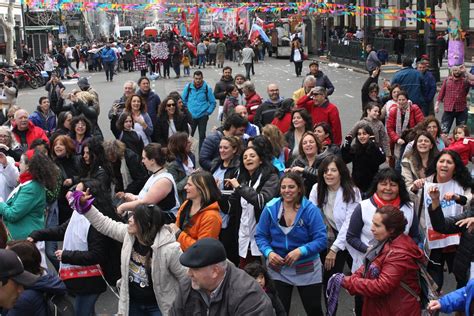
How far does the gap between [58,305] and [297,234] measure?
2.00 m

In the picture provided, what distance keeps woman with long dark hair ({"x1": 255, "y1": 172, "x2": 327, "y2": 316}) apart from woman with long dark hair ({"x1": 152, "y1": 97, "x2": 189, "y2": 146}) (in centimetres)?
552

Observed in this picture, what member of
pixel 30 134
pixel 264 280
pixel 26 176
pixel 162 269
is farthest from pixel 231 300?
pixel 30 134

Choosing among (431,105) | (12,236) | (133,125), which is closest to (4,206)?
(12,236)

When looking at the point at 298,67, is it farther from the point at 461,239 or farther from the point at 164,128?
the point at 461,239

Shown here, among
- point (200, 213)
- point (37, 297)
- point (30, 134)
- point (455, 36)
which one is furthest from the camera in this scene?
point (455, 36)

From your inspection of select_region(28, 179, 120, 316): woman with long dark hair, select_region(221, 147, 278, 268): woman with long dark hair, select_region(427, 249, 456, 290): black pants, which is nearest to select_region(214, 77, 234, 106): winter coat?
select_region(221, 147, 278, 268): woman with long dark hair

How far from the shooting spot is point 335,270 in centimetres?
606

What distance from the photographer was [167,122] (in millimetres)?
10906

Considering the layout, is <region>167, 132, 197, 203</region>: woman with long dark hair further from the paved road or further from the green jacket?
the paved road

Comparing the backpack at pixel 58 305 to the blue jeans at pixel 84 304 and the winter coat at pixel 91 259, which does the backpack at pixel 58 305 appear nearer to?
the winter coat at pixel 91 259

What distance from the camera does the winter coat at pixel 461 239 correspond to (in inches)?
203

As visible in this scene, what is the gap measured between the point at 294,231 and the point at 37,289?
6.90ft

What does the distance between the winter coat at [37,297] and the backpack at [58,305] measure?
17 millimetres

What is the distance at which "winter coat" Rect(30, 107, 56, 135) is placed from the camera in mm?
11258
